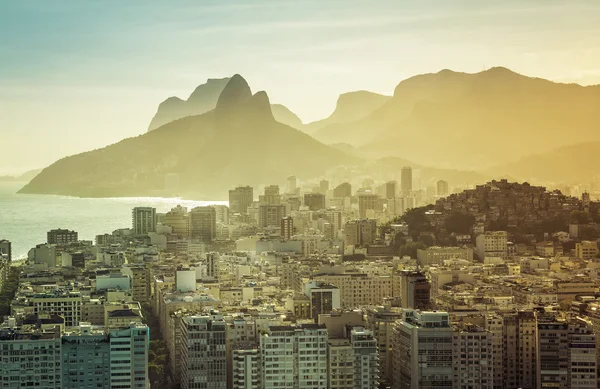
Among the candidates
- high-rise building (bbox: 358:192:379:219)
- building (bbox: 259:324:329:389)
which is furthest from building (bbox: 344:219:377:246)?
building (bbox: 259:324:329:389)

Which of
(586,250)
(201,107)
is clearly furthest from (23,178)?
(586,250)

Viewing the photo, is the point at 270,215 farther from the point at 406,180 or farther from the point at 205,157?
the point at 205,157

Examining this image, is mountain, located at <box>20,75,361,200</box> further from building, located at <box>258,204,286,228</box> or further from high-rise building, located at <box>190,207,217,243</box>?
high-rise building, located at <box>190,207,217,243</box>

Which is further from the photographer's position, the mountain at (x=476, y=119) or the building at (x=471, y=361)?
the mountain at (x=476, y=119)

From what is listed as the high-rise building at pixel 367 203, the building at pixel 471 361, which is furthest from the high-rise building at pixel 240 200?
the building at pixel 471 361

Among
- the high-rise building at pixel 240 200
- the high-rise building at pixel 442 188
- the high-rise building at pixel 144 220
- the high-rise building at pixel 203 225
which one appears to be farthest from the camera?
the high-rise building at pixel 442 188

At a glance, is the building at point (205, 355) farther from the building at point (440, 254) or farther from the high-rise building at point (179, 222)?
the high-rise building at point (179, 222)
